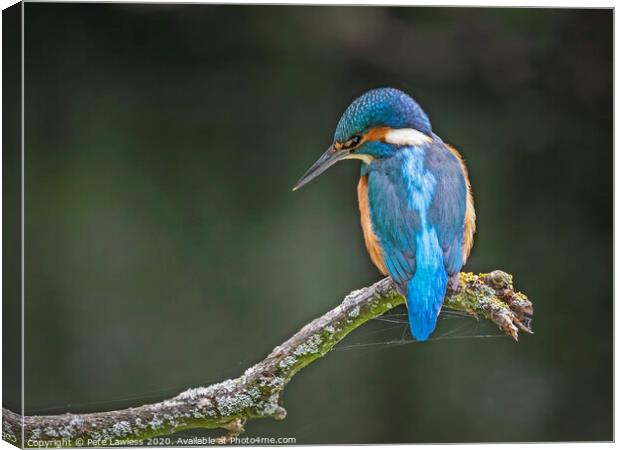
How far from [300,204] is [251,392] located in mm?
833

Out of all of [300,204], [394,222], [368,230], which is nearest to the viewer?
[394,222]

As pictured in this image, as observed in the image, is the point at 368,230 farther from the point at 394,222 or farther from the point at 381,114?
the point at 381,114

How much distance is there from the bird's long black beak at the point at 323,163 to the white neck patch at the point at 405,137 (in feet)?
0.63

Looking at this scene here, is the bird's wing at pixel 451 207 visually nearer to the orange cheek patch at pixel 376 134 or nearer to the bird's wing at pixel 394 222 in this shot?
the bird's wing at pixel 394 222

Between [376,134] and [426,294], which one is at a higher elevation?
[376,134]

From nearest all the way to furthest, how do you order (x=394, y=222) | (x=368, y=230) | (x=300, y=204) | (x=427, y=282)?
1. (x=427, y=282)
2. (x=394, y=222)
3. (x=368, y=230)
4. (x=300, y=204)

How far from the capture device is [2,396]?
4.34 metres

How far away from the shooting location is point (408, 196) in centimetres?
414

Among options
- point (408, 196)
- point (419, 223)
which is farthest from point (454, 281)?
point (408, 196)

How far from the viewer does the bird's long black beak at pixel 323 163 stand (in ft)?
14.0

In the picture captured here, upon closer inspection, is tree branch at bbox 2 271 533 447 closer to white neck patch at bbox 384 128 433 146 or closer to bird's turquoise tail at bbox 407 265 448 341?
bird's turquoise tail at bbox 407 265 448 341

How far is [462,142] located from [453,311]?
28.5 inches

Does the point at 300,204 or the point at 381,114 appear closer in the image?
the point at 381,114

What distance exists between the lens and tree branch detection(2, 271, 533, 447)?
14.0 ft
